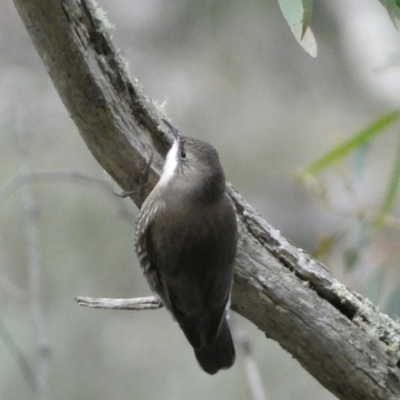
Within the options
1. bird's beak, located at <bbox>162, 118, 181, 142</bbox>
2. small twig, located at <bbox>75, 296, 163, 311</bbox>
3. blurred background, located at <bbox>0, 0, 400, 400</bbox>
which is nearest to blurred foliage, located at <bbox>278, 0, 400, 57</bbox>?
bird's beak, located at <bbox>162, 118, 181, 142</bbox>

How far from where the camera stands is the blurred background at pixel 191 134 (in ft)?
14.6

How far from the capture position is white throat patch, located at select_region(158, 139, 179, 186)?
2.13 metres

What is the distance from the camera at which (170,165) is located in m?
2.15

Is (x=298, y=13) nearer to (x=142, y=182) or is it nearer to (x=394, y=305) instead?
(x=142, y=182)

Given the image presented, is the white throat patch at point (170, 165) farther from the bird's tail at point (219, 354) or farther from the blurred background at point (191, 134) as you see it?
the blurred background at point (191, 134)

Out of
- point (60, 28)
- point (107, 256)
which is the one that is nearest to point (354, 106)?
point (107, 256)

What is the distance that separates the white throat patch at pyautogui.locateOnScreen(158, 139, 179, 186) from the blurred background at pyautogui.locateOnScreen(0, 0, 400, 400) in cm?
164

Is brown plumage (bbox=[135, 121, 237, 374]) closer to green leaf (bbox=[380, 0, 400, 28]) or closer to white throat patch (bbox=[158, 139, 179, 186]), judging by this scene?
white throat patch (bbox=[158, 139, 179, 186])

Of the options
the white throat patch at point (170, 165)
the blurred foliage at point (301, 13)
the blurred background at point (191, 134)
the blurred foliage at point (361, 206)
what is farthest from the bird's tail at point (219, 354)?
the blurred background at point (191, 134)

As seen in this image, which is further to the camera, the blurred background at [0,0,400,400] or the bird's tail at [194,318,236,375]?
the blurred background at [0,0,400,400]

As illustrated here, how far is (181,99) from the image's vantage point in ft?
A: 17.6

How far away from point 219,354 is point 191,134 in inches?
116

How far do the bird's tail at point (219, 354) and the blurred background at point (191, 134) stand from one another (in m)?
1.55

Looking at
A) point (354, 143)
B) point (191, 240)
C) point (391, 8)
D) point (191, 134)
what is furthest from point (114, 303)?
point (191, 134)
